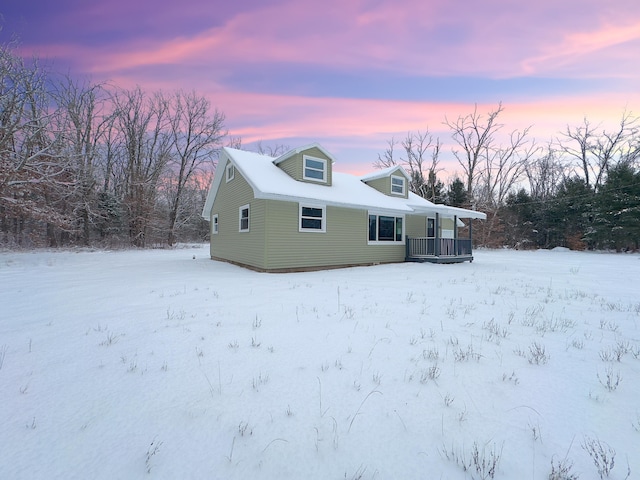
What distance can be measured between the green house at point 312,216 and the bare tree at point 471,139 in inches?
719

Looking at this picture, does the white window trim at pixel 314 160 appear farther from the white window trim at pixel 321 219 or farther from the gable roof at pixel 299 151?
the white window trim at pixel 321 219

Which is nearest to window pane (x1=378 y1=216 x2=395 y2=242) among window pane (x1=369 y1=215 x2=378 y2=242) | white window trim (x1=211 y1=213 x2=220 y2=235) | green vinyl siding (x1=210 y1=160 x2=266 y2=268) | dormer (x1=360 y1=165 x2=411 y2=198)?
window pane (x1=369 y1=215 x2=378 y2=242)

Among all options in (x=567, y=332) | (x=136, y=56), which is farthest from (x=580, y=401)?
(x=136, y=56)

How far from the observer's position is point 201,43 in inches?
381

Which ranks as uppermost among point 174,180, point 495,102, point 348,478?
point 495,102

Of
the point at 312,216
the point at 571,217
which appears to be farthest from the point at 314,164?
the point at 571,217

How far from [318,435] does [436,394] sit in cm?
129

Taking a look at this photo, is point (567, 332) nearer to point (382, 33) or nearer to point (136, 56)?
point (382, 33)

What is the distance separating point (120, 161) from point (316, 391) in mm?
31858

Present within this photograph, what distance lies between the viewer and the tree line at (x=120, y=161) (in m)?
19.8

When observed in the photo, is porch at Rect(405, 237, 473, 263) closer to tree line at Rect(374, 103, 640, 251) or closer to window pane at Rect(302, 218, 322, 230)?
window pane at Rect(302, 218, 322, 230)

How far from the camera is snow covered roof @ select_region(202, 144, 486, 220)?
36.6ft

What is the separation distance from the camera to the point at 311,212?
1220 centimetres

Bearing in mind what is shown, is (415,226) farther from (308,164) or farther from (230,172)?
(230,172)
